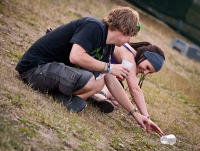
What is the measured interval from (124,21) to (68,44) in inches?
22.2

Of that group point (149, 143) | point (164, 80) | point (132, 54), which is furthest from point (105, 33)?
point (164, 80)

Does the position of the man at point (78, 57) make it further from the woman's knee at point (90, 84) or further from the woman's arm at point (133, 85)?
the woman's arm at point (133, 85)

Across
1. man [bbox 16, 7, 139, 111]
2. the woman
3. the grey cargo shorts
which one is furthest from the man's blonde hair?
the woman

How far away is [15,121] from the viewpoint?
3.00 m

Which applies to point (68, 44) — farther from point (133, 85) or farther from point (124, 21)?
point (133, 85)

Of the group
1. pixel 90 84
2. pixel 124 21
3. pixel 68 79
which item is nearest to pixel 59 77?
pixel 68 79

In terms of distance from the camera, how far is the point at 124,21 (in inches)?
148

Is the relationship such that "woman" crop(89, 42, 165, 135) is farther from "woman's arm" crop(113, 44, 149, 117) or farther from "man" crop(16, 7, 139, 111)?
"man" crop(16, 7, 139, 111)

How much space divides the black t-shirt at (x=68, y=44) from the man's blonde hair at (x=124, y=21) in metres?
0.08

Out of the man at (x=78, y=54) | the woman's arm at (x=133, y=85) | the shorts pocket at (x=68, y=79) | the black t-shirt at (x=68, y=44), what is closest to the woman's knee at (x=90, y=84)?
the man at (x=78, y=54)

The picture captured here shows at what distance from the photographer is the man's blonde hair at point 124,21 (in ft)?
12.3

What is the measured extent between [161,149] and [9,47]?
86.8 inches

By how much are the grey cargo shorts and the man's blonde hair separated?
1.57 ft

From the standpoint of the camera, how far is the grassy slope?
303 cm
